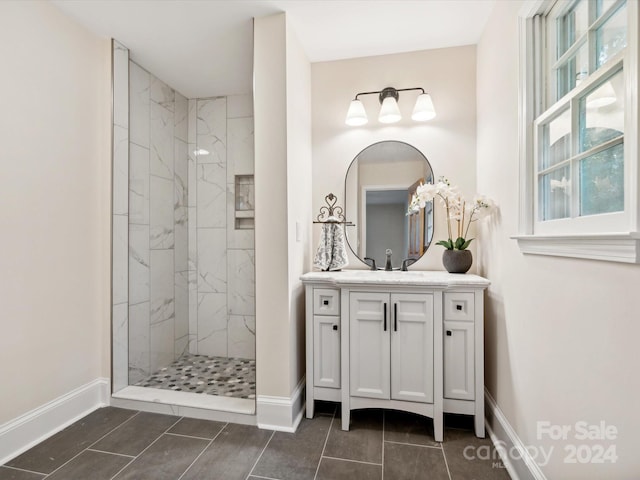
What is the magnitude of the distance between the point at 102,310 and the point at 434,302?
2183mm

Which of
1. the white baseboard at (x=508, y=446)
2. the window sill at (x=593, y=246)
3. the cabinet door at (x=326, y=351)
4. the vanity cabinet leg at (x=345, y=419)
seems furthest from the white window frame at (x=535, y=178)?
the vanity cabinet leg at (x=345, y=419)

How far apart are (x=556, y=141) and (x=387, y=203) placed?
1253 millimetres

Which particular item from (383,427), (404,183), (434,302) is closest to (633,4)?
(434,302)

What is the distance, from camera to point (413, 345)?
191 centimetres

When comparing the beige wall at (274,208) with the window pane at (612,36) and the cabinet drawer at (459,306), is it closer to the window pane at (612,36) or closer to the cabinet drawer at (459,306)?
the cabinet drawer at (459,306)

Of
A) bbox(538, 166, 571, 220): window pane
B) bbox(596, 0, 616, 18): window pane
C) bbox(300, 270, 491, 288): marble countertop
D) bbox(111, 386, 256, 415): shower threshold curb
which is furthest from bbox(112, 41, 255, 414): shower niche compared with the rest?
bbox(596, 0, 616, 18): window pane

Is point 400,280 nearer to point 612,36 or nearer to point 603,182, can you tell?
point 603,182

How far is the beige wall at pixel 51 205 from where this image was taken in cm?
170

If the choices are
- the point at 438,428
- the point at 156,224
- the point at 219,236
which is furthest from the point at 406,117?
the point at 156,224

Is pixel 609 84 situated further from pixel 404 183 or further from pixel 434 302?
pixel 404 183

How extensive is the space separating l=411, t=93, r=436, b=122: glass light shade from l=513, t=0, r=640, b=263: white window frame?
797 millimetres

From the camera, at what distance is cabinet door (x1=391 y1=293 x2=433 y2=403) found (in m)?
1.88

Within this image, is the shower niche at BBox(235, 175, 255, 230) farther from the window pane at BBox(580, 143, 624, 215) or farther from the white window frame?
the window pane at BBox(580, 143, 624, 215)

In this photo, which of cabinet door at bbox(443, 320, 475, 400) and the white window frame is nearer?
the white window frame
